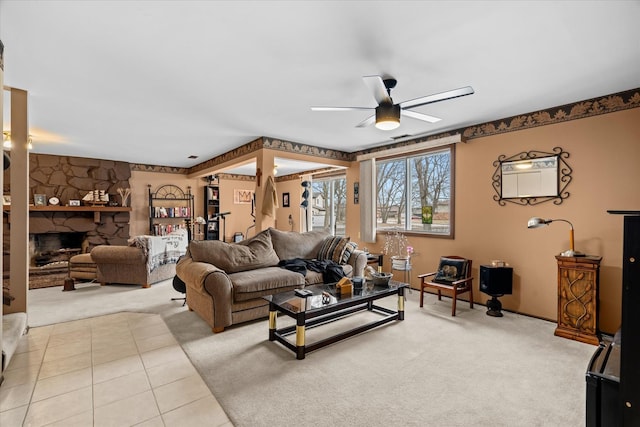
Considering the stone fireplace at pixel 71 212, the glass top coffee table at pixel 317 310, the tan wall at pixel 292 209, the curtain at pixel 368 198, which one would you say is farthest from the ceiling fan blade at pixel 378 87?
the stone fireplace at pixel 71 212

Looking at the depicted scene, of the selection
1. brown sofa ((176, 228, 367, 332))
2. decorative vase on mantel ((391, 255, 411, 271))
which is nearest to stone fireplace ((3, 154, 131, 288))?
brown sofa ((176, 228, 367, 332))

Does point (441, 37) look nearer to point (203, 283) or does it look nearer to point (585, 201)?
point (585, 201)

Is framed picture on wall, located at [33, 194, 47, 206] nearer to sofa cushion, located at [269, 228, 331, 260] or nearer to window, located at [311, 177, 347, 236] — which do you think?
sofa cushion, located at [269, 228, 331, 260]

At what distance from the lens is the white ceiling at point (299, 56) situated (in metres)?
1.80

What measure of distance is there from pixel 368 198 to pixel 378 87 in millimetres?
3282

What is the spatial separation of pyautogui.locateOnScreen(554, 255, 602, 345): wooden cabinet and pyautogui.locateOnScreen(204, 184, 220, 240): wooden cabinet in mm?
7308

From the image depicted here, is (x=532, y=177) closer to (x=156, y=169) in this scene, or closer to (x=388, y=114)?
(x=388, y=114)

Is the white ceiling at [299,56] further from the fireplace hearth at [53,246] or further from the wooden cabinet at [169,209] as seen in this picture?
the wooden cabinet at [169,209]

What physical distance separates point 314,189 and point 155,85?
5435 millimetres

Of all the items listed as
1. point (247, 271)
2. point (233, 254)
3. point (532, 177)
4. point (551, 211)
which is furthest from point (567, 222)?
point (233, 254)

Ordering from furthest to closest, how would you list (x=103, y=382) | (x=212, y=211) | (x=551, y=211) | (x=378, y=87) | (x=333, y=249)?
1. (x=212, y=211)
2. (x=333, y=249)
3. (x=551, y=211)
4. (x=378, y=87)
5. (x=103, y=382)

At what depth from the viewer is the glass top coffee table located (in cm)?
257

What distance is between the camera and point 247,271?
3736mm

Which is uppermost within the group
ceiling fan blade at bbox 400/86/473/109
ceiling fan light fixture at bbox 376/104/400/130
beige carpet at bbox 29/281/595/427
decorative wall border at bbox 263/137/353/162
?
decorative wall border at bbox 263/137/353/162
